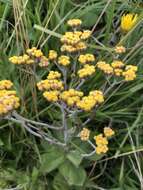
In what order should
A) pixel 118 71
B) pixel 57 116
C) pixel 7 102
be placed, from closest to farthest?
pixel 7 102, pixel 118 71, pixel 57 116

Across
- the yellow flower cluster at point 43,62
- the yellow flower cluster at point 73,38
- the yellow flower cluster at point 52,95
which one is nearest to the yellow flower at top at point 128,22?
the yellow flower cluster at point 73,38

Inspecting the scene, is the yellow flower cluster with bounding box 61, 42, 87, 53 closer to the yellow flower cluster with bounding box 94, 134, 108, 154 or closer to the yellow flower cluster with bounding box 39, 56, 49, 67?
the yellow flower cluster with bounding box 39, 56, 49, 67

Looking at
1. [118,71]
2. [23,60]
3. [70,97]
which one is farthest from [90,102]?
[23,60]

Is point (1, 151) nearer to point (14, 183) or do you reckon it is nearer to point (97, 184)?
point (14, 183)

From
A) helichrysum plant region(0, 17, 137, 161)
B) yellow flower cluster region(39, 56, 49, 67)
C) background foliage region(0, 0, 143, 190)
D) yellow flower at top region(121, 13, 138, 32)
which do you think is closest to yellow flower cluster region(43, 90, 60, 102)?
helichrysum plant region(0, 17, 137, 161)

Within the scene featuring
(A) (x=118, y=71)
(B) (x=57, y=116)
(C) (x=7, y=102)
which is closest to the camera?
(C) (x=7, y=102)

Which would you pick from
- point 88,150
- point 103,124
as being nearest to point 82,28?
point 103,124

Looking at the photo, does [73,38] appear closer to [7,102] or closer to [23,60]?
[23,60]

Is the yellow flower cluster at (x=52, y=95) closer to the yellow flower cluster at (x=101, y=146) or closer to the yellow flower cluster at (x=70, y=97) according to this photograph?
the yellow flower cluster at (x=70, y=97)
